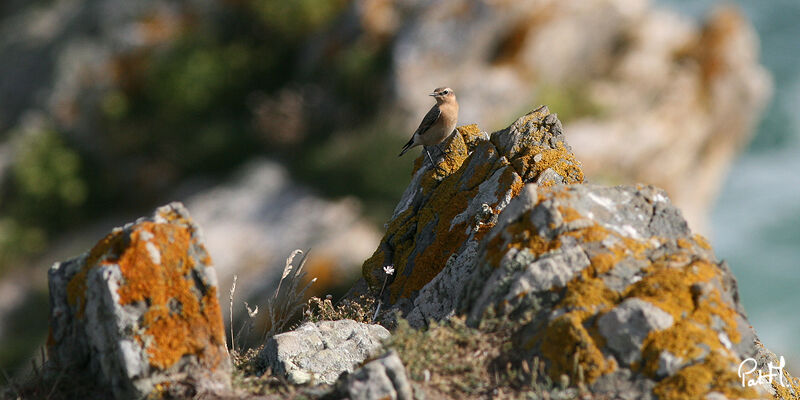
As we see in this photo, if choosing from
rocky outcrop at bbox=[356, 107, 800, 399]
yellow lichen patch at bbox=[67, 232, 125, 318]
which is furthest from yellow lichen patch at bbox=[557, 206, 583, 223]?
yellow lichen patch at bbox=[67, 232, 125, 318]

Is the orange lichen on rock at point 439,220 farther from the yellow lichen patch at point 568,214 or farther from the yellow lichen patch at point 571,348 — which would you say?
the yellow lichen patch at point 571,348

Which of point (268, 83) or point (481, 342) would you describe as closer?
point (481, 342)

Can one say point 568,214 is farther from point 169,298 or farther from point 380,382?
point 169,298

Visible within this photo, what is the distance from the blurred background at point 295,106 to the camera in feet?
61.1

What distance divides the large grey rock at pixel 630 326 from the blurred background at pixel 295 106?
436 inches

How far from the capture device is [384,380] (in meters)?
5.20

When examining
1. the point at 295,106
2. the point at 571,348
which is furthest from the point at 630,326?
the point at 295,106

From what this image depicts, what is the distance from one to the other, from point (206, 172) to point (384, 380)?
A: 16.5 m

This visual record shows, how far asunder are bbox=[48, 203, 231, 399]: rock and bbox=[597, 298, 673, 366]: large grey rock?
2.83m

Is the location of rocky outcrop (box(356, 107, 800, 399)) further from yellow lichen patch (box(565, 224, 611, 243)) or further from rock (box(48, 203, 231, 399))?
rock (box(48, 203, 231, 399))

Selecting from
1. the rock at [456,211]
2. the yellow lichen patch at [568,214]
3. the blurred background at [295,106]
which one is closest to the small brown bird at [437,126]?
the rock at [456,211]

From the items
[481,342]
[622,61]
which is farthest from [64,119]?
[481,342]

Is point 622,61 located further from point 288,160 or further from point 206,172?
point 206,172

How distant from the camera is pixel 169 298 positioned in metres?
5.74
